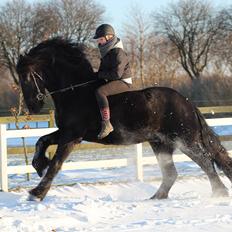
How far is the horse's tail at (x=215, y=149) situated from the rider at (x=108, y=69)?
1.42 metres

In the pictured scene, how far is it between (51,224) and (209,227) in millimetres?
1729

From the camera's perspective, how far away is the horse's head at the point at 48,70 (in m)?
8.05

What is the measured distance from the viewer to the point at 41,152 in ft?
26.1

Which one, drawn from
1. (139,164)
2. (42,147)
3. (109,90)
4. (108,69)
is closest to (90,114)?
(109,90)

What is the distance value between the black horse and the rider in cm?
19

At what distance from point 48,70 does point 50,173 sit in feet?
5.04

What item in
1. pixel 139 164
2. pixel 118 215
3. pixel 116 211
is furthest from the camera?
pixel 139 164

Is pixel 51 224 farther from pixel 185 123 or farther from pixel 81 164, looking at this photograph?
pixel 81 164

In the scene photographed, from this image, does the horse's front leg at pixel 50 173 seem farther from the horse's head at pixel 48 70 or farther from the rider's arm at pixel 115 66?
the rider's arm at pixel 115 66

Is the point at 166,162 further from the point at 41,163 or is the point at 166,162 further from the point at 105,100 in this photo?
the point at 41,163

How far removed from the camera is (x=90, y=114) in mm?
7934

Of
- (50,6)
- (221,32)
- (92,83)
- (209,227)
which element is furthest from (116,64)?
(50,6)

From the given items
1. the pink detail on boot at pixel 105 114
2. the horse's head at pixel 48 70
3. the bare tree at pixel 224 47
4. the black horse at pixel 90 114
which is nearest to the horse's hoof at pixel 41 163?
the black horse at pixel 90 114

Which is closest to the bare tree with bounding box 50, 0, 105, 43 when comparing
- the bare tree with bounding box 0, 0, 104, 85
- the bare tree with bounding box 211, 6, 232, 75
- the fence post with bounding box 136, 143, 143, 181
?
the bare tree with bounding box 0, 0, 104, 85
